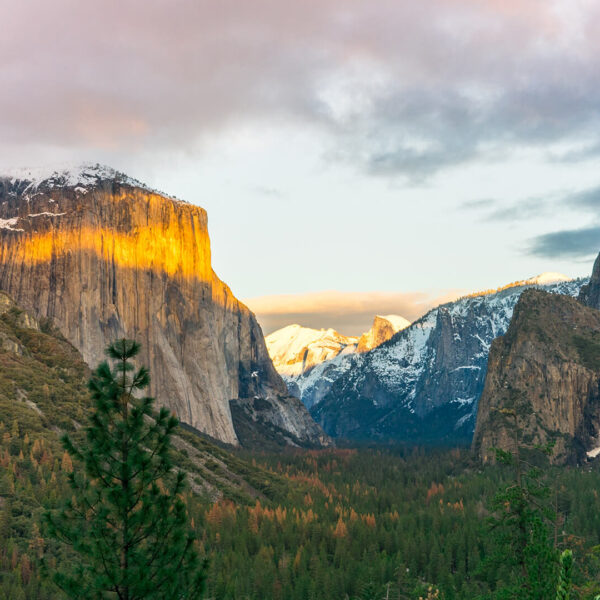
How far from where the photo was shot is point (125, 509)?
3419 centimetres

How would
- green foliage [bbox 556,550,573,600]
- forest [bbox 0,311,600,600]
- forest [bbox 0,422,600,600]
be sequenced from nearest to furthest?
green foliage [bbox 556,550,573,600] < forest [bbox 0,311,600,600] < forest [bbox 0,422,600,600]

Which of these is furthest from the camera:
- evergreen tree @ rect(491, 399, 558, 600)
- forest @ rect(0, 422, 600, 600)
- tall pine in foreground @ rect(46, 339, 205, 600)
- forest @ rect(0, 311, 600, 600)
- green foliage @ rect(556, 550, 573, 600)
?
forest @ rect(0, 422, 600, 600)

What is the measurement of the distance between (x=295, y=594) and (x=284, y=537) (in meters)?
32.5

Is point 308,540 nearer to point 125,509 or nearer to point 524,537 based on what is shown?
point 524,537

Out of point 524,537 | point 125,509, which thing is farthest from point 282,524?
point 125,509

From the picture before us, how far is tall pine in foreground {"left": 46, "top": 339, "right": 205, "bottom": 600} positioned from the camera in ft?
109

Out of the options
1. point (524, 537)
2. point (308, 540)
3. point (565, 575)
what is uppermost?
point (565, 575)

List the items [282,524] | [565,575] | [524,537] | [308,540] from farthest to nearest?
[282,524] < [308,540] < [524,537] < [565,575]

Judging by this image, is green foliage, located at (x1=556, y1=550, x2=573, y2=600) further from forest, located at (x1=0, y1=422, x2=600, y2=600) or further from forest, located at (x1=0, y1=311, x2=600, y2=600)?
forest, located at (x1=0, y1=422, x2=600, y2=600)

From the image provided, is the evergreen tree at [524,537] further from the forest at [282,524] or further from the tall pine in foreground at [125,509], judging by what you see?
the tall pine in foreground at [125,509]

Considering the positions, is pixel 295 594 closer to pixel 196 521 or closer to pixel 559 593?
pixel 196 521

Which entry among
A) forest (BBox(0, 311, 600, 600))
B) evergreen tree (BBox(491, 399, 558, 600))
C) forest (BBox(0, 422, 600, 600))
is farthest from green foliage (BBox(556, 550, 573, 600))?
forest (BBox(0, 422, 600, 600))

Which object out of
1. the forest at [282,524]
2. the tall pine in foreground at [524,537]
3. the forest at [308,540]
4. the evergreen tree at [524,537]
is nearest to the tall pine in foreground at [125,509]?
the tall pine in foreground at [524,537]

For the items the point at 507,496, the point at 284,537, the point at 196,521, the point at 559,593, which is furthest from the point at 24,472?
the point at 559,593
